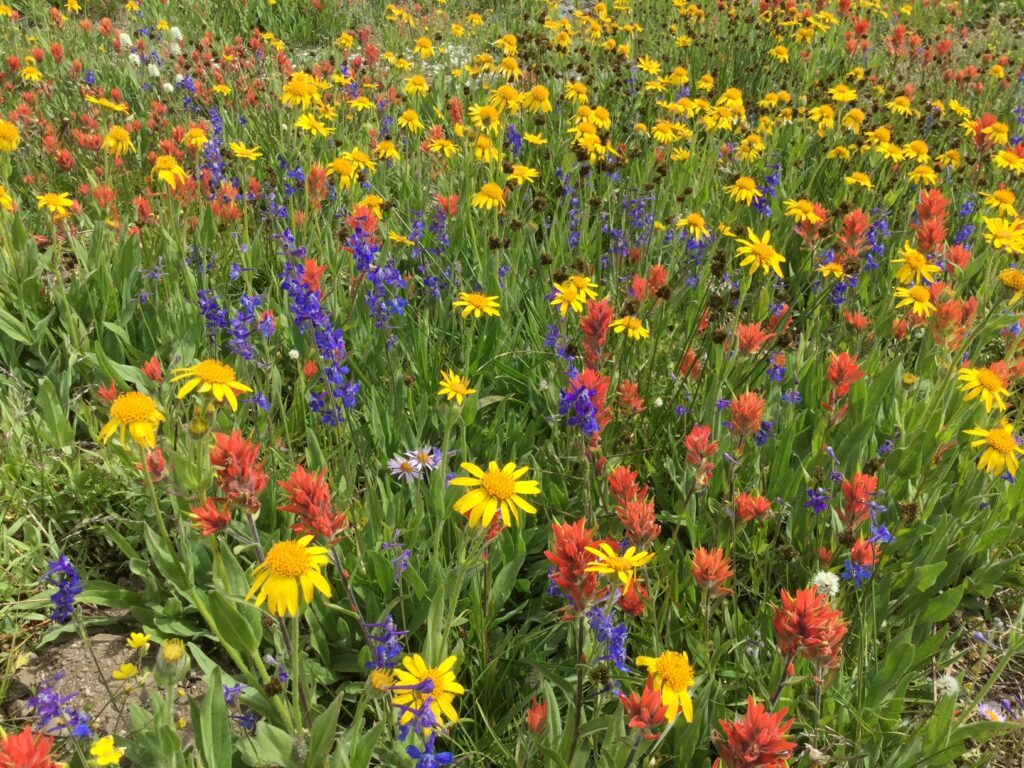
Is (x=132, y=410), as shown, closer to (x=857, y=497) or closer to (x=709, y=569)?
(x=709, y=569)

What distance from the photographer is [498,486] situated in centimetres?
161

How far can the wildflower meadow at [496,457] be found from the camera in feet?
5.29

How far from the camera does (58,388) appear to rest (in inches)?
114

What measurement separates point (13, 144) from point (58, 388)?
113 centimetres

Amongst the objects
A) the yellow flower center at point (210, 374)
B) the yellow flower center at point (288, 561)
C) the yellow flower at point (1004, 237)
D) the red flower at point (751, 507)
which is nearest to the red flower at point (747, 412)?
the red flower at point (751, 507)

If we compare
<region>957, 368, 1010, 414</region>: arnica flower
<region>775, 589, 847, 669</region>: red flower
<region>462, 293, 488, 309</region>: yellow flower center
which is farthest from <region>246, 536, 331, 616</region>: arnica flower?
<region>957, 368, 1010, 414</region>: arnica flower

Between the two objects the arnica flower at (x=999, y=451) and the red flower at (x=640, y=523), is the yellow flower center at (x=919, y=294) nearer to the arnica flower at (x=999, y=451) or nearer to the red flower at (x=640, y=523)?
the arnica flower at (x=999, y=451)

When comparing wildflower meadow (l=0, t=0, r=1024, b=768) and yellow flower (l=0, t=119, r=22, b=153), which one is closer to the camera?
wildflower meadow (l=0, t=0, r=1024, b=768)

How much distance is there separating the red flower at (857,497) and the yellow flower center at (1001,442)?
0.49 m

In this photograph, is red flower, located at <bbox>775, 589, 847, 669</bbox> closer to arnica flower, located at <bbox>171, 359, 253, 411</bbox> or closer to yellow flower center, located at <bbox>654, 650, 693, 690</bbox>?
yellow flower center, located at <bbox>654, 650, 693, 690</bbox>

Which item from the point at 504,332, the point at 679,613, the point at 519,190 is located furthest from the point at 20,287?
the point at 679,613

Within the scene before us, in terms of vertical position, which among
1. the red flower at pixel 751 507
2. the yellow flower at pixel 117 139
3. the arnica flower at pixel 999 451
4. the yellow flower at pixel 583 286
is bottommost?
the red flower at pixel 751 507

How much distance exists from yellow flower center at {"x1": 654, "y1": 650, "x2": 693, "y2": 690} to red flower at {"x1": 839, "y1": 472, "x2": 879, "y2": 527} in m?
0.83

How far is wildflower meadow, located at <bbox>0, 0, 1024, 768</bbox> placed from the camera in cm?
161
